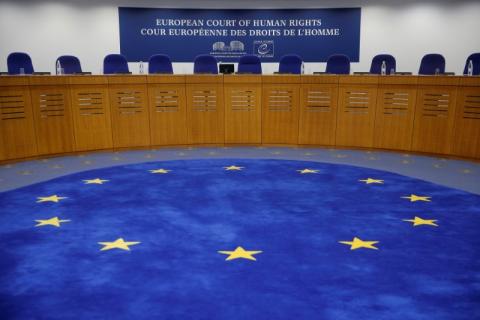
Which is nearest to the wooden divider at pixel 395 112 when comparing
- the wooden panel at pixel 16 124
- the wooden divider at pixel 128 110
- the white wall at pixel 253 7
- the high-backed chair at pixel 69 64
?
the wooden divider at pixel 128 110

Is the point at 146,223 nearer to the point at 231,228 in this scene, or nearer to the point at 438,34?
the point at 231,228

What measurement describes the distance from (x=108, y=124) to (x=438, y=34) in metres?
9.79

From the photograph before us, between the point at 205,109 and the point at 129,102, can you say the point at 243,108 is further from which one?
the point at 129,102

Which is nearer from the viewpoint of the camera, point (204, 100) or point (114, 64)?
point (204, 100)

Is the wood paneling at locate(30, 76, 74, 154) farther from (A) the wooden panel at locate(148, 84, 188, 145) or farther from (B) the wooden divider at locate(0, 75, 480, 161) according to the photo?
(A) the wooden panel at locate(148, 84, 188, 145)

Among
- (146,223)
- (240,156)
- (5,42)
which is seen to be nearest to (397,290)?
(146,223)

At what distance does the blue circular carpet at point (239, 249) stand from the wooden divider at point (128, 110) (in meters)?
1.97

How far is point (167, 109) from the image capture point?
7.50 meters

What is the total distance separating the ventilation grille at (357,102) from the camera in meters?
7.32

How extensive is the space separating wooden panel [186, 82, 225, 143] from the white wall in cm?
555

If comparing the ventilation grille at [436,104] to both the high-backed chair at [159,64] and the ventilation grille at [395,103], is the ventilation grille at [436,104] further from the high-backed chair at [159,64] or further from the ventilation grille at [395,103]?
the high-backed chair at [159,64]

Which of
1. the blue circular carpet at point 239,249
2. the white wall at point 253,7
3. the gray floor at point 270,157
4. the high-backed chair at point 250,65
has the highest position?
the white wall at point 253,7

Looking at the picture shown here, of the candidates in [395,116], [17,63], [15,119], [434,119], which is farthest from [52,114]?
[434,119]

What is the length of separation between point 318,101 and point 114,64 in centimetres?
460
